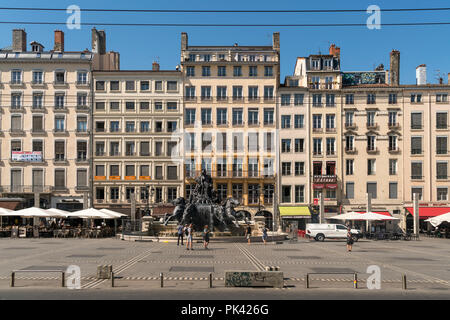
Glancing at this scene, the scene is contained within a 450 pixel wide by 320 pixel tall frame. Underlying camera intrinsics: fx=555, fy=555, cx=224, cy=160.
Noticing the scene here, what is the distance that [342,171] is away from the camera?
65.6 metres

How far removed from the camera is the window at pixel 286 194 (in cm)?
6612

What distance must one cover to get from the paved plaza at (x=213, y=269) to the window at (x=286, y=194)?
27646 millimetres

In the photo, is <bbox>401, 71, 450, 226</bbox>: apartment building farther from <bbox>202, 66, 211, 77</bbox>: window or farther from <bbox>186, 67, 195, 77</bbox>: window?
<bbox>186, 67, 195, 77</bbox>: window

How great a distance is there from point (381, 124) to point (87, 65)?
117 ft

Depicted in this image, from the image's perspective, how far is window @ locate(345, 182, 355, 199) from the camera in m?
65.3

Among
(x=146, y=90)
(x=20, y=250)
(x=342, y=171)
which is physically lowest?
(x=20, y=250)

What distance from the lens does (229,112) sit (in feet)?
221

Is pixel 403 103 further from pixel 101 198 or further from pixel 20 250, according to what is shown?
pixel 20 250

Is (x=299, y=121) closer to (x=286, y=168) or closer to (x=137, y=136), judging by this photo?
(x=286, y=168)

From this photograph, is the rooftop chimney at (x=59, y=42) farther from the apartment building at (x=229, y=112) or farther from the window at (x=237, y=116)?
the window at (x=237, y=116)

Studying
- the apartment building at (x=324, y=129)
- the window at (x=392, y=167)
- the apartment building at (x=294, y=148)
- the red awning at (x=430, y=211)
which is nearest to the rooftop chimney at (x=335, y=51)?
the apartment building at (x=324, y=129)

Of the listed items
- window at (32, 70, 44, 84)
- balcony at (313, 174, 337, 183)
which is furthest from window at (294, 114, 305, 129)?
window at (32, 70, 44, 84)

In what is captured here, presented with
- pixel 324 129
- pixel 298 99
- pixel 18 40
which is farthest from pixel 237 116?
pixel 18 40
